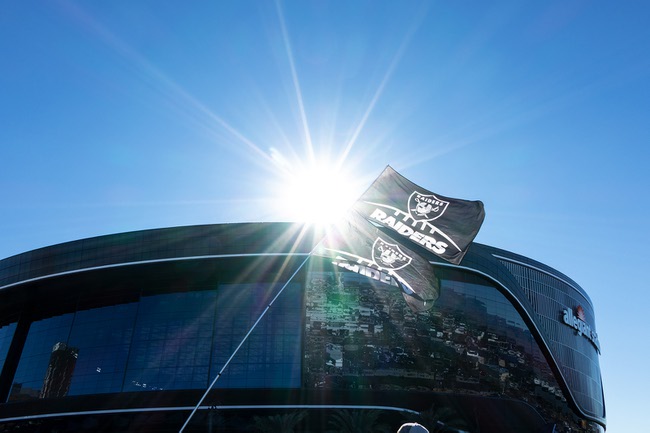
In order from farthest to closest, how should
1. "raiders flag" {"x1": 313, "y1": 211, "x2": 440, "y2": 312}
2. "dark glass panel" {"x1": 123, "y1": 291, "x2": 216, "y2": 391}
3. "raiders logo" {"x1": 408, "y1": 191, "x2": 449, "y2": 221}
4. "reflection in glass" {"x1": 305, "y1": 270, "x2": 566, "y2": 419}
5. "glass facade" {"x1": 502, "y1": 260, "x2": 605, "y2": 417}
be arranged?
1. "glass facade" {"x1": 502, "y1": 260, "x2": 605, "y2": 417}
2. "reflection in glass" {"x1": 305, "y1": 270, "x2": 566, "y2": 419}
3. "dark glass panel" {"x1": 123, "y1": 291, "x2": 216, "y2": 391}
4. "raiders flag" {"x1": 313, "y1": 211, "x2": 440, "y2": 312}
5. "raiders logo" {"x1": 408, "y1": 191, "x2": 449, "y2": 221}

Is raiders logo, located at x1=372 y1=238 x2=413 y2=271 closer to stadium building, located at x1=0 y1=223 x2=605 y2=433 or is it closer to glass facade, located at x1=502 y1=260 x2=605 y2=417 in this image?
stadium building, located at x1=0 y1=223 x2=605 y2=433

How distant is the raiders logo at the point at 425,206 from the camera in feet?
66.2

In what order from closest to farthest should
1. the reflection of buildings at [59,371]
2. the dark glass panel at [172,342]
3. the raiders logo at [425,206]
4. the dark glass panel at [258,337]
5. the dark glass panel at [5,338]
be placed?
1. the raiders logo at [425,206]
2. the dark glass panel at [258,337]
3. the dark glass panel at [172,342]
4. the reflection of buildings at [59,371]
5. the dark glass panel at [5,338]

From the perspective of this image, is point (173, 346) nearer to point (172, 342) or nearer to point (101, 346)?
point (172, 342)

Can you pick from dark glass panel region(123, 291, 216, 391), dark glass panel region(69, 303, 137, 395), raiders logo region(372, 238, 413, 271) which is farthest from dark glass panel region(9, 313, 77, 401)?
raiders logo region(372, 238, 413, 271)

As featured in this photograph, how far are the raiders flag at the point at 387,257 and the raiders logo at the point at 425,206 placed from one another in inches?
53.2

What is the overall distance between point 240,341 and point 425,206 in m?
21.7

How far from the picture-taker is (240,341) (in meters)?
38.2

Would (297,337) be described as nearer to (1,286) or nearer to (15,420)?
(15,420)

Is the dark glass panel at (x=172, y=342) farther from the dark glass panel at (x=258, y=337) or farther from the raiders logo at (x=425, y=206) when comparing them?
the raiders logo at (x=425, y=206)

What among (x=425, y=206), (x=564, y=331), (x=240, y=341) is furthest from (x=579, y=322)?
(x=425, y=206)

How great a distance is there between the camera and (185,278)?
4116cm

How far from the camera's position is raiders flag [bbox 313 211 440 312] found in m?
20.9

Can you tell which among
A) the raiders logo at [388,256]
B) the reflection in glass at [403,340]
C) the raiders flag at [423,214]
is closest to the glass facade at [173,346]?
the reflection in glass at [403,340]
